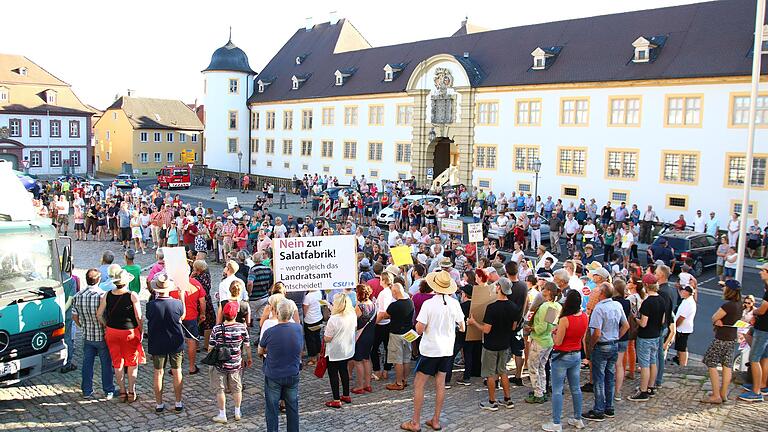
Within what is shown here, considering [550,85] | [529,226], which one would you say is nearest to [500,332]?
[529,226]

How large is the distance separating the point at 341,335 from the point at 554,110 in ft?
102

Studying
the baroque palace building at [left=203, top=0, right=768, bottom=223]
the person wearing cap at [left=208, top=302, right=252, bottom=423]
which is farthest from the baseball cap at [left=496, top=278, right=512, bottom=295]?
the baroque palace building at [left=203, top=0, right=768, bottom=223]

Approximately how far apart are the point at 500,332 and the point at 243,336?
345 centimetres

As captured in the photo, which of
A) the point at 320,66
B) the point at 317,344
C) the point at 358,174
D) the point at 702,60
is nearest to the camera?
the point at 317,344

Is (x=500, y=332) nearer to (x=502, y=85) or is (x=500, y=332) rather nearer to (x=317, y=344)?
(x=317, y=344)

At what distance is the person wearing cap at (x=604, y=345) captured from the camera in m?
8.98

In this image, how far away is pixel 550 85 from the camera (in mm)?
37500

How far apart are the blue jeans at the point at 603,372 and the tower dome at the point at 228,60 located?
181ft

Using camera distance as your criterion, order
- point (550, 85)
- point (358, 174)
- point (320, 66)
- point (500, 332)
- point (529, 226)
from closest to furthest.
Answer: point (500, 332) → point (529, 226) → point (550, 85) → point (358, 174) → point (320, 66)

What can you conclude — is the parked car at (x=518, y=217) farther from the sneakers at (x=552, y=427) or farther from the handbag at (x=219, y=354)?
the handbag at (x=219, y=354)

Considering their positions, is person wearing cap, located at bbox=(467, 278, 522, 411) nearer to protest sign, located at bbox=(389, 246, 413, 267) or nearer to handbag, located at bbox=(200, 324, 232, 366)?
handbag, located at bbox=(200, 324, 232, 366)

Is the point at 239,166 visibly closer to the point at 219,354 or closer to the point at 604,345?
the point at 219,354

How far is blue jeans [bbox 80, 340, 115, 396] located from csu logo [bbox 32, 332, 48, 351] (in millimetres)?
508

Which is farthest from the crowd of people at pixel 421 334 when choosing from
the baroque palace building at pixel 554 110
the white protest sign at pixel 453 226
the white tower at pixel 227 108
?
the white tower at pixel 227 108
